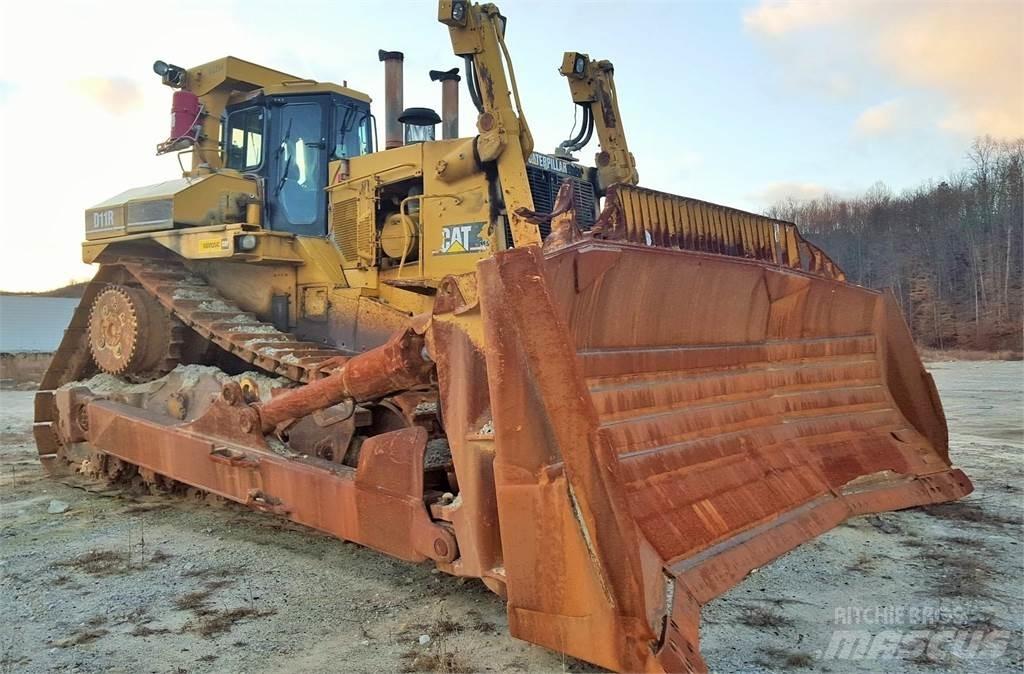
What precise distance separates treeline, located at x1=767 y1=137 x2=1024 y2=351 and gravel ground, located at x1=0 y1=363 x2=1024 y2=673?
33.8m

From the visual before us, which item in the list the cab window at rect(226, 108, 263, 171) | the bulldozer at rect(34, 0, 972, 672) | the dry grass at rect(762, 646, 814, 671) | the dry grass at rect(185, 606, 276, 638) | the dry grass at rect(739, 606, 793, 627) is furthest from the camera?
the cab window at rect(226, 108, 263, 171)

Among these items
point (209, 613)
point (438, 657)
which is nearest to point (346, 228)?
point (209, 613)

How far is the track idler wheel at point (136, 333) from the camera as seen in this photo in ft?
20.7

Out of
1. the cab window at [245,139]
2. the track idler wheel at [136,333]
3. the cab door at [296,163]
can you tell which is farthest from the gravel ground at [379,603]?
the cab window at [245,139]

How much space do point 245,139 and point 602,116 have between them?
3.22m

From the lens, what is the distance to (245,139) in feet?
22.4

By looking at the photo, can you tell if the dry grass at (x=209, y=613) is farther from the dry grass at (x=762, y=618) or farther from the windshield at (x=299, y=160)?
the windshield at (x=299, y=160)

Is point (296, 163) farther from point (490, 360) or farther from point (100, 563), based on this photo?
point (490, 360)

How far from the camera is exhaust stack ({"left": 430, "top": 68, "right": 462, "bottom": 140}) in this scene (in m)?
6.80

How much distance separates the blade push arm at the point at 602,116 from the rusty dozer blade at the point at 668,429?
2.53 m

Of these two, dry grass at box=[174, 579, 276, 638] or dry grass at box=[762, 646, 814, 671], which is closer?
dry grass at box=[762, 646, 814, 671]

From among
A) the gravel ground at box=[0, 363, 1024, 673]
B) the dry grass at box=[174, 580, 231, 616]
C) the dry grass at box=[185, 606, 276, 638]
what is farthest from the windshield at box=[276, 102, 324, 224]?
the dry grass at box=[185, 606, 276, 638]

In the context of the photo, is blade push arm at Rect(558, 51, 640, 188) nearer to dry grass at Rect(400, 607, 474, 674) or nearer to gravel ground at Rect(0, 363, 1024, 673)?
gravel ground at Rect(0, 363, 1024, 673)

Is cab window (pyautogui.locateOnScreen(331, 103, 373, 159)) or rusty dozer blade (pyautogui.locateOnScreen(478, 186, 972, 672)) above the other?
cab window (pyautogui.locateOnScreen(331, 103, 373, 159))
